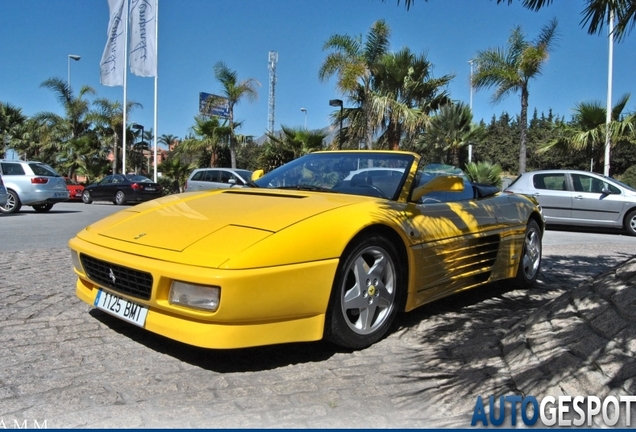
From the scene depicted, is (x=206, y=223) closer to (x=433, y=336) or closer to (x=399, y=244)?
(x=399, y=244)

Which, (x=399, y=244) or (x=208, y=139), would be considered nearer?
(x=399, y=244)

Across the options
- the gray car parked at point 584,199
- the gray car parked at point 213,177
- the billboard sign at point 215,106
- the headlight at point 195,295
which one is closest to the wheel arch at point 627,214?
the gray car parked at point 584,199

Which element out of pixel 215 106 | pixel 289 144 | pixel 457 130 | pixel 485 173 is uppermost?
pixel 215 106

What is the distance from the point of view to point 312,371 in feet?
9.00

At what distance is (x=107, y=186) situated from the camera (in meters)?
20.7

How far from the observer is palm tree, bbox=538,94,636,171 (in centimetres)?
1558

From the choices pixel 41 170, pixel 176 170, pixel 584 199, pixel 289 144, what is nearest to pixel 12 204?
pixel 41 170

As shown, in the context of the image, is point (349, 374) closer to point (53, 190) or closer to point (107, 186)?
point (53, 190)

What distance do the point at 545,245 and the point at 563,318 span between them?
586 cm

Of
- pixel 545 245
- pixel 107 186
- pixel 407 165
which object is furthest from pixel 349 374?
pixel 107 186

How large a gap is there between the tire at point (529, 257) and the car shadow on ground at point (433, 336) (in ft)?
A: 0.33

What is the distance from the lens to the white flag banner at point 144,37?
21.6 metres

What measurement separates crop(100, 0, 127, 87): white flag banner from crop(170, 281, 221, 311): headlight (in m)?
23.1

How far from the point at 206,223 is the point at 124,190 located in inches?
735
